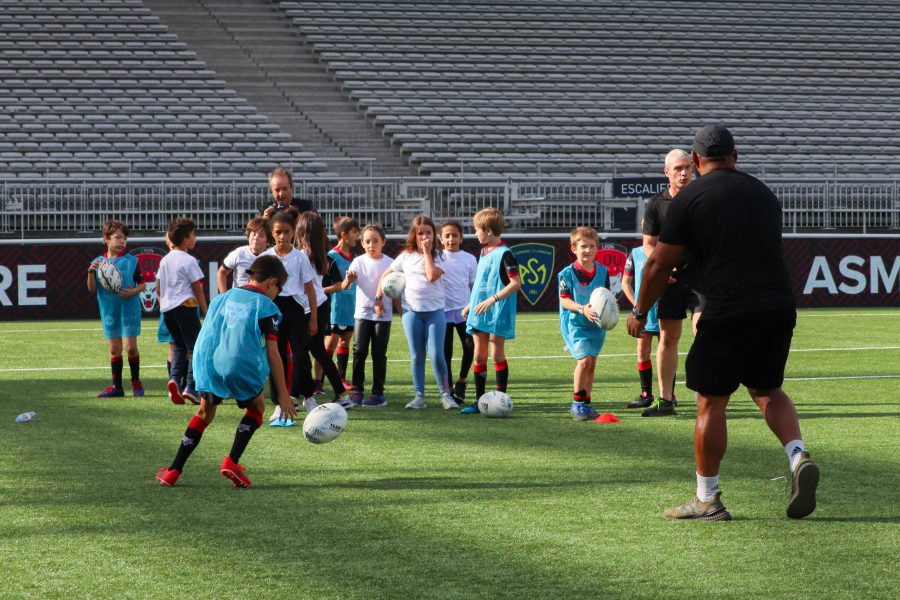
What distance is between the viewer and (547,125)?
31359 millimetres

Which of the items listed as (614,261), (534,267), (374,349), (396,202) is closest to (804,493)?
(374,349)

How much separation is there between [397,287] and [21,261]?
12484 mm

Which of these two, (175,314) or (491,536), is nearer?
(491,536)

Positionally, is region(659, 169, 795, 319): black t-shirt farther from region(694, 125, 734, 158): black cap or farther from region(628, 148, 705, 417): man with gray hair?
region(628, 148, 705, 417): man with gray hair

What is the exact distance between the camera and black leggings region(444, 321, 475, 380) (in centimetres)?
1088

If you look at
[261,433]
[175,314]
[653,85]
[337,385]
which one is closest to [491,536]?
[261,433]

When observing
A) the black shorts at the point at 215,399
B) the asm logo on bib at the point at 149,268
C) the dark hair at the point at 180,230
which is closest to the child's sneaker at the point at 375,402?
the dark hair at the point at 180,230

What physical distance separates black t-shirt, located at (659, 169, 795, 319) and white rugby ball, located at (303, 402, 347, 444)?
2.63 metres

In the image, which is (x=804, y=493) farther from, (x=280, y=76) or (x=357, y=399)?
(x=280, y=76)

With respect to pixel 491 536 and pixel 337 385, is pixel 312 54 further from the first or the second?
pixel 491 536

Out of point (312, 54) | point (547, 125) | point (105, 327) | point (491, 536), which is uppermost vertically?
point (312, 54)

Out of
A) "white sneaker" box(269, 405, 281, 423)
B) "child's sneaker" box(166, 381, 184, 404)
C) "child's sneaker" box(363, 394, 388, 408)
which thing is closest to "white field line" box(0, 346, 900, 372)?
"child's sneaker" box(166, 381, 184, 404)

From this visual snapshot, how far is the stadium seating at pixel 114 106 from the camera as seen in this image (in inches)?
1049

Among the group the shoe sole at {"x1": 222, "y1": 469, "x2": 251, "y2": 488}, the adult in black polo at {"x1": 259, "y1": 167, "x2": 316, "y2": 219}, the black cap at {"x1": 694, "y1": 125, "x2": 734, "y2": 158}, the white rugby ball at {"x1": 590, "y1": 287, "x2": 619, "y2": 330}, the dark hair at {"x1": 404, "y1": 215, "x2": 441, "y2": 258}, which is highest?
the adult in black polo at {"x1": 259, "y1": 167, "x2": 316, "y2": 219}
